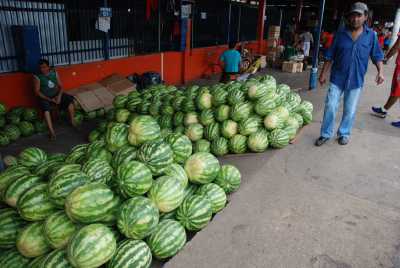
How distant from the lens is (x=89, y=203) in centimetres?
207

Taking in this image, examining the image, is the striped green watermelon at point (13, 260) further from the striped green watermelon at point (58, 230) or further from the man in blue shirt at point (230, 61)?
the man in blue shirt at point (230, 61)

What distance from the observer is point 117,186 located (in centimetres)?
236

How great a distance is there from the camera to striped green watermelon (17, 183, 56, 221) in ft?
7.09

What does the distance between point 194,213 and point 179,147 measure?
729mm

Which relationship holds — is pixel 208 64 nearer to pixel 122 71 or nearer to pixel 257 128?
pixel 122 71

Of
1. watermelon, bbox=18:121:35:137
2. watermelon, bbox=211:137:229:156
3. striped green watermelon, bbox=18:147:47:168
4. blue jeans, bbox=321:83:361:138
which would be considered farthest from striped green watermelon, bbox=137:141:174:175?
watermelon, bbox=18:121:35:137

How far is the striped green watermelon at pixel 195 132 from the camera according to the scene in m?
4.29

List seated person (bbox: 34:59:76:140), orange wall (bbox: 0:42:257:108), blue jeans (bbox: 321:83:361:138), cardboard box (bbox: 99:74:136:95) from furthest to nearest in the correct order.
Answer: cardboard box (bbox: 99:74:136:95), orange wall (bbox: 0:42:257:108), seated person (bbox: 34:59:76:140), blue jeans (bbox: 321:83:361:138)

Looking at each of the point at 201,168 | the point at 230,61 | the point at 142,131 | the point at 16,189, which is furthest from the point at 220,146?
the point at 230,61

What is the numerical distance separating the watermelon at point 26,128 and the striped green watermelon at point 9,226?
14.4ft

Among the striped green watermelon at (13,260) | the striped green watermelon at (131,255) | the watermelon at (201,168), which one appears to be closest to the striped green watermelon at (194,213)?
the watermelon at (201,168)

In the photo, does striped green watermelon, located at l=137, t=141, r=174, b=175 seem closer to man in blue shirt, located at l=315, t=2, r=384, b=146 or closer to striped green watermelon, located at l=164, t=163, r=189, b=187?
striped green watermelon, located at l=164, t=163, r=189, b=187

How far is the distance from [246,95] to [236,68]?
4467mm

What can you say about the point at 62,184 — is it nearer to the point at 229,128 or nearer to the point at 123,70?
the point at 229,128
